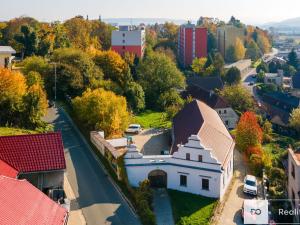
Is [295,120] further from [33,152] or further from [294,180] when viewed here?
[33,152]

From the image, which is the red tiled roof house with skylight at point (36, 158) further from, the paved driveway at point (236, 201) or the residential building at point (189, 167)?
the paved driveway at point (236, 201)

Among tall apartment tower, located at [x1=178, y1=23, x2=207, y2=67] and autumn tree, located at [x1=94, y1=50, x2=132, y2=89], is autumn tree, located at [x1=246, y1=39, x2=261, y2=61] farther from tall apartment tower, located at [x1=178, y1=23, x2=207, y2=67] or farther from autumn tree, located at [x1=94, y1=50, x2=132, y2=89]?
autumn tree, located at [x1=94, y1=50, x2=132, y2=89]

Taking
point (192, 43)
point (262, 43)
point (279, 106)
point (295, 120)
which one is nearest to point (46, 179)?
point (295, 120)

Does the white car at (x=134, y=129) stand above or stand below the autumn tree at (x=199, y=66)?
below

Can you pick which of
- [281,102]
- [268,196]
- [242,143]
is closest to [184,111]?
[242,143]

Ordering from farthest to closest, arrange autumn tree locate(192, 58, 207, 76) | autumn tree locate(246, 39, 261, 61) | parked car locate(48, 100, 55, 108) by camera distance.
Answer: autumn tree locate(246, 39, 261, 61) → autumn tree locate(192, 58, 207, 76) → parked car locate(48, 100, 55, 108)

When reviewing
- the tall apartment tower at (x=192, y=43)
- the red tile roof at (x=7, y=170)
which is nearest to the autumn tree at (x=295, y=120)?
the red tile roof at (x=7, y=170)

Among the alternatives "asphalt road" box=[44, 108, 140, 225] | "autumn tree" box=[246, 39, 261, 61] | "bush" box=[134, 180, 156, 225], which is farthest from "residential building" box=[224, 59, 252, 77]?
"bush" box=[134, 180, 156, 225]

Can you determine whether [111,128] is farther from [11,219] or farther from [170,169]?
[11,219]
